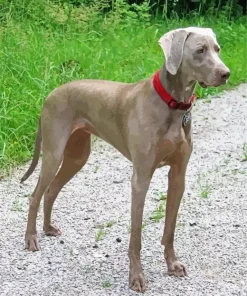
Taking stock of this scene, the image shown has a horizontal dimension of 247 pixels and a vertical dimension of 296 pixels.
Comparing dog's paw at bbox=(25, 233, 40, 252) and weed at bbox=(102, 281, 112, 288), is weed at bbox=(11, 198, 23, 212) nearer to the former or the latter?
dog's paw at bbox=(25, 233, 40, 252)

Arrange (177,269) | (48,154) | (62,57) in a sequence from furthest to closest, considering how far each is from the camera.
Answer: (62,57)
(48,154)
(177,269)

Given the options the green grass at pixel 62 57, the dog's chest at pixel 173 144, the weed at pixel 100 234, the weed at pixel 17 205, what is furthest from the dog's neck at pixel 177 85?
the green grass at pixel 62 57

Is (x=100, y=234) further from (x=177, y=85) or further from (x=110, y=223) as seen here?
(x=177, y=85)

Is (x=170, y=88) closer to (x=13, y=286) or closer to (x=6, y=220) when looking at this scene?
(x=13, y=286)

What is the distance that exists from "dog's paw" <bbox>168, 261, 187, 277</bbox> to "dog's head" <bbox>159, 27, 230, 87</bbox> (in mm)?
1141

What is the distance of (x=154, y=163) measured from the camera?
14.6 feet

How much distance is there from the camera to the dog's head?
4.22 meters

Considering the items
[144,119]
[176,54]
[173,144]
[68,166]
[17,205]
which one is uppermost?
[176,54]

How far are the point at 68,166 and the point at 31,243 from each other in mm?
594

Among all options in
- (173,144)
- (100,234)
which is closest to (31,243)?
(100,234)

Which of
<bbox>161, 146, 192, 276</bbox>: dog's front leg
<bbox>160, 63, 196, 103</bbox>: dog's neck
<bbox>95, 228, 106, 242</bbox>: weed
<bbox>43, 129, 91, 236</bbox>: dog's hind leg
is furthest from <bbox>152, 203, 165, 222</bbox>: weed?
<bbox>160, 63, 196, 103</bbox>: dog's neck

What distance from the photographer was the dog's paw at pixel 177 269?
470 centimetres

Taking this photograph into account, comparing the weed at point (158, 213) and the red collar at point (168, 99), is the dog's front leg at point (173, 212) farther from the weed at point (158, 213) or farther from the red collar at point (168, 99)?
the weed at point (158, 213)

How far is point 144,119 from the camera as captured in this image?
4402 mm
